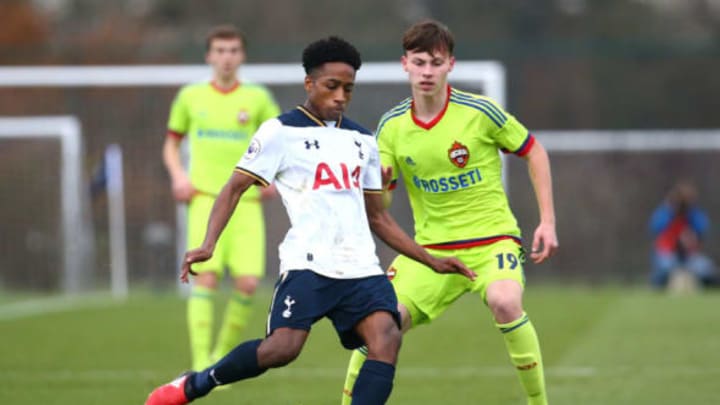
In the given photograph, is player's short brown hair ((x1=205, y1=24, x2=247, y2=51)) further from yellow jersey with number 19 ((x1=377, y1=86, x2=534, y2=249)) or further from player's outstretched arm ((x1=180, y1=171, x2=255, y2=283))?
player's outstretched arm ((x1=180, y1=171, x2=255, y2=283))

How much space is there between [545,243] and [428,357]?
14.4ft

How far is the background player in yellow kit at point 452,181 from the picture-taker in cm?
714

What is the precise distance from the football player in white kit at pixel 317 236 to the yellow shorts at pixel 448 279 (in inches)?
31.6

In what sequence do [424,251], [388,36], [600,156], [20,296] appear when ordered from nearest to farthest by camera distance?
[424,251] < [20,296] < [600,156] < [388,36]

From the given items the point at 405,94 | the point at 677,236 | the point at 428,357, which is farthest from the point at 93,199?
the point at 428,357

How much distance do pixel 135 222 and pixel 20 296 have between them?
Result: 79.3 inches

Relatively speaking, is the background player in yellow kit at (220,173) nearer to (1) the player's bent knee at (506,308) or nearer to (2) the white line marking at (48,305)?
(1) the player's bent knee at (506,308)

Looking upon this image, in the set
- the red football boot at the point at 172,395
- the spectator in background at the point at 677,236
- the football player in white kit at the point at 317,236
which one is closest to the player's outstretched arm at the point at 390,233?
the football player in white kit at the point at 317,236

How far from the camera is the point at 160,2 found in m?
35.0

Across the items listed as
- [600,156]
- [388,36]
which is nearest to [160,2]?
[388,36]

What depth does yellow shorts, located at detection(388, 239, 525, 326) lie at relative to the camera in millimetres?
7211

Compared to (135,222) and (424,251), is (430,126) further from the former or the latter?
(135,222)

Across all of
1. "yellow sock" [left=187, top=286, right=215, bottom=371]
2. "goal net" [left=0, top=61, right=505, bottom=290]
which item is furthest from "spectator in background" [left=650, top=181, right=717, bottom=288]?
"yellow sock" [left=187, top=286, right=215, bottom=371]

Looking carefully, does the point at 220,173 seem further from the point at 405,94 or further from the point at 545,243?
the point at 405,94
